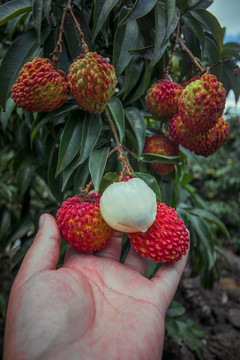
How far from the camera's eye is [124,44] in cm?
82

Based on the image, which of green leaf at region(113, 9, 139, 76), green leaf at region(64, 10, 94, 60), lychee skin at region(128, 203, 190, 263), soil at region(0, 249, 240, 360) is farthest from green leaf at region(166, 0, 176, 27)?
soil at region(0, 249, 240, 360)

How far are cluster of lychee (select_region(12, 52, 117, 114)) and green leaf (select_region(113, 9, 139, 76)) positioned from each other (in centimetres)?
10

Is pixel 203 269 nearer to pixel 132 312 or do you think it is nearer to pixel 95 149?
pixel 132 312

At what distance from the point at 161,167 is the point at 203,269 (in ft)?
3.56

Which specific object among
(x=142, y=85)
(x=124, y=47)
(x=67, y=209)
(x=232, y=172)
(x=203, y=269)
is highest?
(x=124, y=47)

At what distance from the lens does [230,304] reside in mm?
2479

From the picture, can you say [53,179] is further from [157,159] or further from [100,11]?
[100,11]

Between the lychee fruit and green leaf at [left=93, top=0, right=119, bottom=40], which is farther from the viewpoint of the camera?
the lychee fruit

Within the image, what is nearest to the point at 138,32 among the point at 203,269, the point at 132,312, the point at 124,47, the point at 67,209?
the point at 124,47

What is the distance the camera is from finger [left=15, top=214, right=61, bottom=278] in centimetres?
70

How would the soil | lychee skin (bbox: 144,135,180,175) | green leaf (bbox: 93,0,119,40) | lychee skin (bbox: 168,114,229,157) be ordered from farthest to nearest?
the soil < lychee skin (bbox: 144,135,180,175) < lychee skin (bbox: 168,114,229,157) < green leaf (bbox: 93,0,119,40)

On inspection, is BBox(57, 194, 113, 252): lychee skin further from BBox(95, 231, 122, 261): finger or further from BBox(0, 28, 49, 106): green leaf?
BBox(0, 28, 49, 106): green leaf

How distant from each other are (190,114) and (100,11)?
13.9 inches

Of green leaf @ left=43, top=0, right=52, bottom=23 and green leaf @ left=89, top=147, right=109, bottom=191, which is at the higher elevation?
green leaf @ left=43, top=0, right=52, bottom=23
